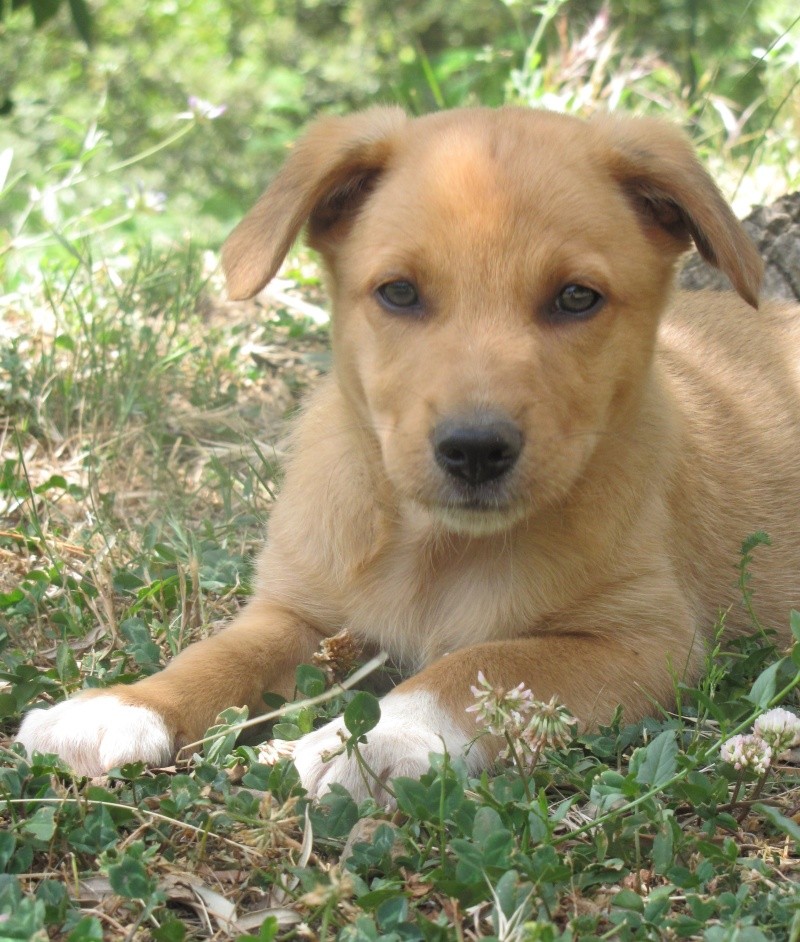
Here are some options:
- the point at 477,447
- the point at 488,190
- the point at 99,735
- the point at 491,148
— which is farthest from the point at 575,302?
the point at 99,735

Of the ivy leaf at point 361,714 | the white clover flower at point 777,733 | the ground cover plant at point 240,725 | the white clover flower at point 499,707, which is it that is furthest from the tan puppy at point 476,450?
the white clover flower at point 777,733

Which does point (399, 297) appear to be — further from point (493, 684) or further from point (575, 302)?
point (493, 684)

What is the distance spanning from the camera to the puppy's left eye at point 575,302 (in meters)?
3.26

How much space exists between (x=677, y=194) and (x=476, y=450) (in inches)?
42.9

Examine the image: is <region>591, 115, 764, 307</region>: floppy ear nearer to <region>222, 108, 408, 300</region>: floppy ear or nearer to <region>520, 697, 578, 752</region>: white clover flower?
<region>222, 108, 408, 300</region>: floppy ear

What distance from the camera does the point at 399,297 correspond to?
330cm

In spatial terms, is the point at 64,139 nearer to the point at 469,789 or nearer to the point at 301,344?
the point at 301,344

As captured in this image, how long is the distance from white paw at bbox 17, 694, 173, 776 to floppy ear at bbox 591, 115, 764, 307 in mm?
1956

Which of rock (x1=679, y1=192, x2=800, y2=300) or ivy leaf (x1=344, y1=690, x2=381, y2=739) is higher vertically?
rock (x1=679, y1=192, x2=800, y2=300)

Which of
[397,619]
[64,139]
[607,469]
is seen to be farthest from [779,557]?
[64,139]

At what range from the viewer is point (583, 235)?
→ 10.8ft

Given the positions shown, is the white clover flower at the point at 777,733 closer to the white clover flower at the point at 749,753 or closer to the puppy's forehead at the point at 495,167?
the white clover flower at the point at 749,753

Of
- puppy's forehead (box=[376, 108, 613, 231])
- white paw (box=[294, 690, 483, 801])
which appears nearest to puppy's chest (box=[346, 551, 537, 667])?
white paw (box=[294, 690, 483, 801])

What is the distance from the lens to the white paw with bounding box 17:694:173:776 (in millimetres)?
2910
